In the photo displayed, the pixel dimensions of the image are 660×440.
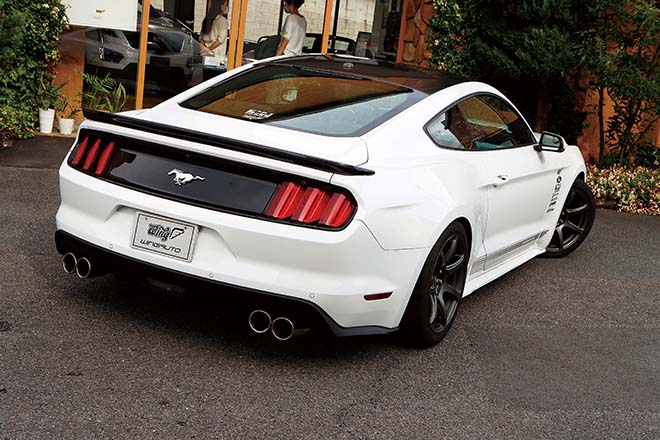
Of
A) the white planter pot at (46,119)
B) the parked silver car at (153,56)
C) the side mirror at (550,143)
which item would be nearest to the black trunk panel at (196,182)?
the side mirror at (550,143)

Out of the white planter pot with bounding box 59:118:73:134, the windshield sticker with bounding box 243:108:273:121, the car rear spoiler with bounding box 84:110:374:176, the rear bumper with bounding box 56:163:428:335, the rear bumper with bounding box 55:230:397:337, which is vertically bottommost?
the white planter pot with bounding box 59:118:73:134

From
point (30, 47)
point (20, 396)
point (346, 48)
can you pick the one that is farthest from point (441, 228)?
point (346, 48)

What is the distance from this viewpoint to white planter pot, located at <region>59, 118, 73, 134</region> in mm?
10344

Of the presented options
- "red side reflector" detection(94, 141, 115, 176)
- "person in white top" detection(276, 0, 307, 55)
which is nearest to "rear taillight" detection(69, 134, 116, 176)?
"red side reflector" detection(94, 141, 115, 176)

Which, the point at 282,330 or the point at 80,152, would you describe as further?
the point at 80,152

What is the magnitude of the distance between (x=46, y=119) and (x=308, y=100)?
240 inches

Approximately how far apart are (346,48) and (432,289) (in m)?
8.20

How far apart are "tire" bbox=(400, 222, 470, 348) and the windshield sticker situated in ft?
3.62

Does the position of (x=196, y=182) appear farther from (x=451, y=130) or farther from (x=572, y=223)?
(x=572, y=223)

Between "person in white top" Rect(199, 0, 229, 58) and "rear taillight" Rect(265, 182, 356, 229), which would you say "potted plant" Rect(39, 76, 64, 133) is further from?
"rear taillight" Rect(265, 182, 356, 229)

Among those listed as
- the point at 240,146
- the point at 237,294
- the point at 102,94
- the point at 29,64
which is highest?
the point at 240,146

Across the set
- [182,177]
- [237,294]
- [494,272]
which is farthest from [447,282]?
[182,177]

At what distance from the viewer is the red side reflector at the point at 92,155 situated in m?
4.58

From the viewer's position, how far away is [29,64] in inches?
392
